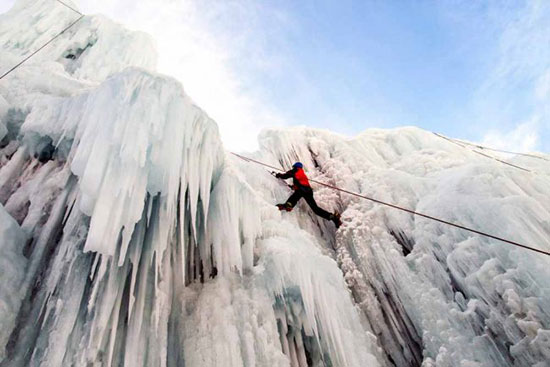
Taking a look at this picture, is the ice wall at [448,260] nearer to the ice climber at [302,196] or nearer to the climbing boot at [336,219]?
the climbing boot at [336,219]

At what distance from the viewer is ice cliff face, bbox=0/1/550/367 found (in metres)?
3.12

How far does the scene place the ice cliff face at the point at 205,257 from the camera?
3115 mm

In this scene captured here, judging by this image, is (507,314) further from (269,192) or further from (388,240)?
(269,192)

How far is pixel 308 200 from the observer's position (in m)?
5.85

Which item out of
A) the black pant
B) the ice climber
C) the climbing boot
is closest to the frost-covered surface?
the ice climber

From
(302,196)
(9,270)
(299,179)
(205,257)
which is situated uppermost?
(299,179)

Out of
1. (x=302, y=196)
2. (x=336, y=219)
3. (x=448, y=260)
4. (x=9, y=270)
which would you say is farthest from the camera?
(x=302, y=196)

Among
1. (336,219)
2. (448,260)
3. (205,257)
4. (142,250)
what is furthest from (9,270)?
(448,260)

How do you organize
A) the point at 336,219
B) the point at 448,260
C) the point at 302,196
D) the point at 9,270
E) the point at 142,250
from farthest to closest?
1. the point at 302,196
2. the point at 336,219
3. the point at 448,260
4. the point at 142,250
5. the point at 9,270

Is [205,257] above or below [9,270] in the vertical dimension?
above

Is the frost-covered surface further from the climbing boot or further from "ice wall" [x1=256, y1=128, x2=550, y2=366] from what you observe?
the climbing boot

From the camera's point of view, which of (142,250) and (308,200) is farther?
(308,200)

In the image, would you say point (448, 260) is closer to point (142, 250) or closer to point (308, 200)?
point (308, 200)

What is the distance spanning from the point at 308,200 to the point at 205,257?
2286 mm
